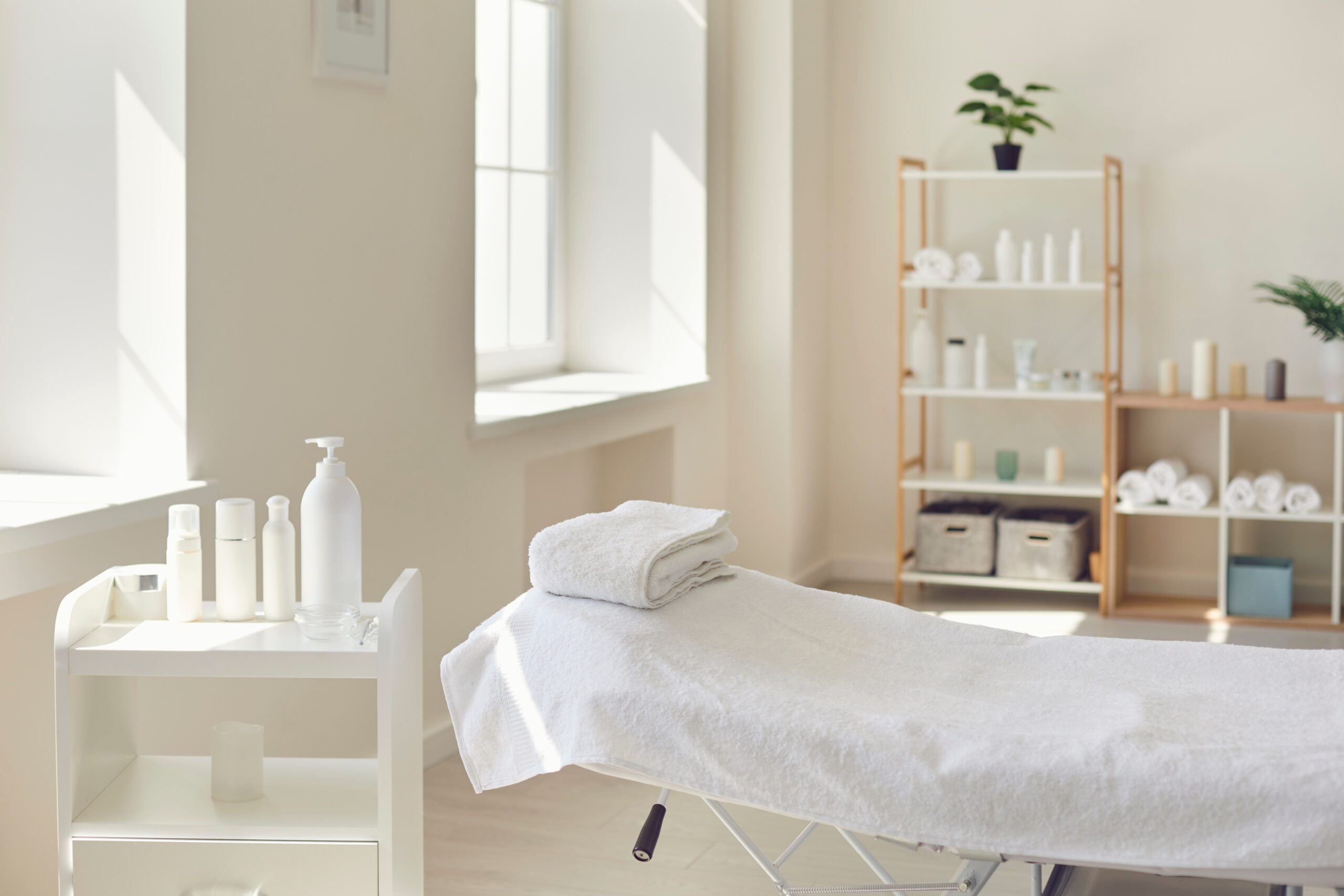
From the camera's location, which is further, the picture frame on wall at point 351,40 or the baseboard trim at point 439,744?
the baseboard trim at point 439,744

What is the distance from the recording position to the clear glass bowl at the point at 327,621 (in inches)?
71.2

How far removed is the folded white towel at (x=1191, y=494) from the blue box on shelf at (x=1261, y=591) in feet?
0.74

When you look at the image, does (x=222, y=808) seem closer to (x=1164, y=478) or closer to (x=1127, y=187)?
(x=1164, y=478)

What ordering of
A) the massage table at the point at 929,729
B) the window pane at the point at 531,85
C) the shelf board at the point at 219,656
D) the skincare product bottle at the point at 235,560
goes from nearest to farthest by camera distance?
1. the massage table at the point at 929,729
2. the shelf board at the point at 219,656
3. the skincare product bottle at the point at 235,560
4. the window pane at the point at 531,85

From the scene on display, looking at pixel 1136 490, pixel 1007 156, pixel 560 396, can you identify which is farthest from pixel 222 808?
pixel 1007 156

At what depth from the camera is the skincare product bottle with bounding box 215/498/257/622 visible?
1857 millimetres

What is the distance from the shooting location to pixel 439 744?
3193mm

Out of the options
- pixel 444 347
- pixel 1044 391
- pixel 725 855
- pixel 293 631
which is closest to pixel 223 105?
pixel 444 347

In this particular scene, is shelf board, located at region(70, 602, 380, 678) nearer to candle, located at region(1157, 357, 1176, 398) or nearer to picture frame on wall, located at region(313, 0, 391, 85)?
picture frame on wall, located at region(313, 0, 391, 85)

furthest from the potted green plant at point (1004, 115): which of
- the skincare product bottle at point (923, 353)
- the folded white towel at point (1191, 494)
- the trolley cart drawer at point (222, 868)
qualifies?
the trolley cart drawer at point (222, 868)

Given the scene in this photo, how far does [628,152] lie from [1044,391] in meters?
1.54

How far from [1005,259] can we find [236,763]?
331 cm

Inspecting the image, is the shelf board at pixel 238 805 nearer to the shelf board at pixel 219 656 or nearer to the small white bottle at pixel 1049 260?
the shelf board at pixel 219 656

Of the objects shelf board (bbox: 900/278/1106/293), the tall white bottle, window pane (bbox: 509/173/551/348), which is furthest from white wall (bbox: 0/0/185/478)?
shelf board (bbox: 900/278/1106/293)
